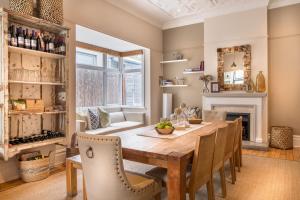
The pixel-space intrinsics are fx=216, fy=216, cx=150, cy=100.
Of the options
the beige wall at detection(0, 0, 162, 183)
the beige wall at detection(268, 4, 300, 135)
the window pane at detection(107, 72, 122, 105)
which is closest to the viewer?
the beige wall at detection(0, 0, 162, 183)

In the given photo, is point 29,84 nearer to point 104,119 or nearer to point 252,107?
point 104,119

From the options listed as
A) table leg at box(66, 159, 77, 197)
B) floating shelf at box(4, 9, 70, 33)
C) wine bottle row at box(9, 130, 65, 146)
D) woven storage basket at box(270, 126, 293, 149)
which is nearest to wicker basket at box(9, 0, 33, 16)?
floating shelf at box(4, 9, 70, 33)

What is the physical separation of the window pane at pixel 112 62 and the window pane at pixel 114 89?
21 cm

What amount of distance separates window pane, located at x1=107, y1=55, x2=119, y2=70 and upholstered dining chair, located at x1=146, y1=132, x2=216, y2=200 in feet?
14.5

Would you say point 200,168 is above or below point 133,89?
below

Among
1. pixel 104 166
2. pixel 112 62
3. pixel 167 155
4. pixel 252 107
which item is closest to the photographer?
pixel 104 166

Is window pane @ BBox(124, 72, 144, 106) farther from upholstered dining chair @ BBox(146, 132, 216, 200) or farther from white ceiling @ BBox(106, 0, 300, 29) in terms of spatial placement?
upholstered dining chair @ BBox(146, 132, 216, 200)

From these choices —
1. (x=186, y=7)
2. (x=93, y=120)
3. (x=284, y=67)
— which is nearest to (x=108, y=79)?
(x=93, y=120)

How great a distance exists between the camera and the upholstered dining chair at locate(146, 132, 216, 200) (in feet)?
5.91

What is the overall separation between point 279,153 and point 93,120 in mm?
3805

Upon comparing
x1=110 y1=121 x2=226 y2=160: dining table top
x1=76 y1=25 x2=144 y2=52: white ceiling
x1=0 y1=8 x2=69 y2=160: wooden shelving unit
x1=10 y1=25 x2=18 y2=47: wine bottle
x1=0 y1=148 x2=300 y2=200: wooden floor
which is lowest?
x1=0 y1=148 x2=300 y2=200: wooden floor

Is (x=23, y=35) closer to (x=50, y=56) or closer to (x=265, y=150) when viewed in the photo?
(x=50, y=56)

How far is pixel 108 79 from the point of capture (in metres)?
5.98

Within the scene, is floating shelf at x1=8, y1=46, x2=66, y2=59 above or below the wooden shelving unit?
above
